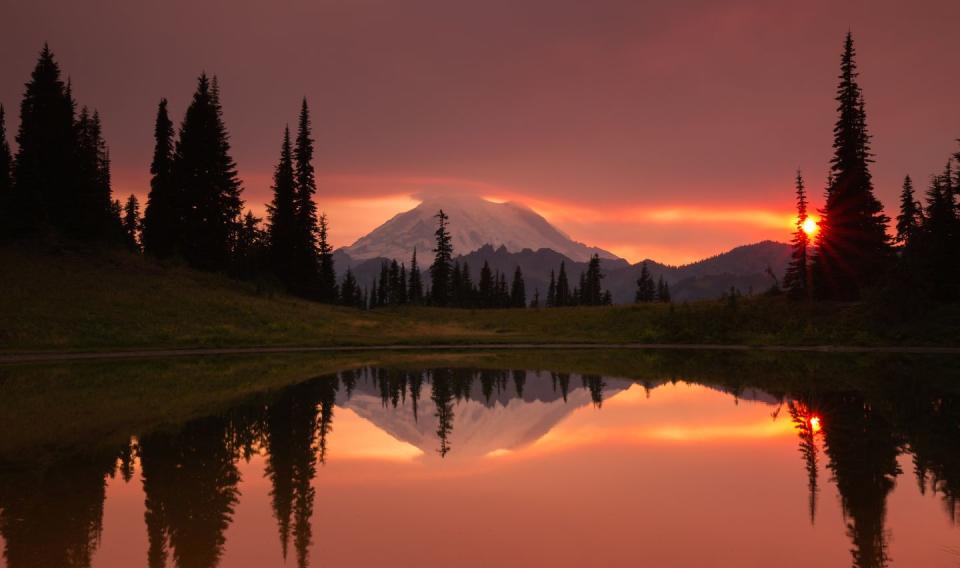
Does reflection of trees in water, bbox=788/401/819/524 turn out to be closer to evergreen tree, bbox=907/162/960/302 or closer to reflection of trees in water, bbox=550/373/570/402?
reflection of trees in water, bbox=550/373/570/402

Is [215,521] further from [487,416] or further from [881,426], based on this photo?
[881,426]

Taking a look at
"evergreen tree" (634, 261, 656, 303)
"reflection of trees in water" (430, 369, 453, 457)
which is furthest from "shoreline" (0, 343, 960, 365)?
"evergreen tree" (634, 261, 656, 303)

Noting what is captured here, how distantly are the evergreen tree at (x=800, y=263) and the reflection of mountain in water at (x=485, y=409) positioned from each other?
3695 cm

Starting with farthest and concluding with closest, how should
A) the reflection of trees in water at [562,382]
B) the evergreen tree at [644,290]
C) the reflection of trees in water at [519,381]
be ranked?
the evergreen tree at [644,290] < the reflection of trees in water at [519,381] < the reflection of trees in water at [562,382]

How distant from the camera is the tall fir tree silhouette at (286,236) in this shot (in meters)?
77.4

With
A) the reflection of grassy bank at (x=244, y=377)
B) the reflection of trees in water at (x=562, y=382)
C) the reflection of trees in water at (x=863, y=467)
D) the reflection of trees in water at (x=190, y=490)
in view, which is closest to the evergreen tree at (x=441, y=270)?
the reflection of grassy bank at (x=244, y=377)

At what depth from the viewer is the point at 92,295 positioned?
49656mm

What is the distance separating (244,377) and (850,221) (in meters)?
52.4

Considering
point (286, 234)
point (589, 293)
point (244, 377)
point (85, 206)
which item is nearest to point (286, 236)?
point (286, 234)

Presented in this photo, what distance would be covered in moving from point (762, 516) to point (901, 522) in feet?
6.15

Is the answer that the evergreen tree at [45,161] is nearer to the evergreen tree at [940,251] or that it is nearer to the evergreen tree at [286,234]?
the evergreen tree at [286,234]

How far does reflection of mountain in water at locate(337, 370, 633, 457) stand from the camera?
16781 mm

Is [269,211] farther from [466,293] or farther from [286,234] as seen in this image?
[466,293]

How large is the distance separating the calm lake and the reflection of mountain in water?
130mm
